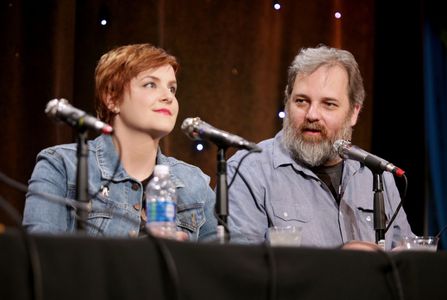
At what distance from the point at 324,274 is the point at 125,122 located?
4.66 ft

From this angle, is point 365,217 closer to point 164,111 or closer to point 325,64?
point 325,64

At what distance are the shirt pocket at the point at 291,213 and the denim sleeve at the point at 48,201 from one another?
3.03ft

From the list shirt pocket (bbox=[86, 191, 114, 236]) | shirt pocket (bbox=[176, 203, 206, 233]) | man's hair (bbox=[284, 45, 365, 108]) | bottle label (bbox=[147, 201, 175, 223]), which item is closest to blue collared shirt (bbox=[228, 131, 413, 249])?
shirt pocket (bbox=[176, 203, 206, 233])

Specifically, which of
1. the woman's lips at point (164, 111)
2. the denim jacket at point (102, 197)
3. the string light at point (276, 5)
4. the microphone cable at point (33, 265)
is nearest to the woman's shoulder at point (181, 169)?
the denim jacket at point (102, 197)

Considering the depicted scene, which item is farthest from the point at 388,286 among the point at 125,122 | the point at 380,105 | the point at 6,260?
the point at 380,105

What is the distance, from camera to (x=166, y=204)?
2.27m

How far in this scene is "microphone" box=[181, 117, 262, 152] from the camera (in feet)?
7.22

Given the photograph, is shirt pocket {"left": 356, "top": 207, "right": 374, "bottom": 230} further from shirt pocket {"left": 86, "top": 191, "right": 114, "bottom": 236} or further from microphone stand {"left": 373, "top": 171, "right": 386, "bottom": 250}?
shirt pocket {"left": 86, "top": 191, "right": 114, "bottom": 236}

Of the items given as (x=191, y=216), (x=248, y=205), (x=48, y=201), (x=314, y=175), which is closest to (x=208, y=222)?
(x=191, y=216)

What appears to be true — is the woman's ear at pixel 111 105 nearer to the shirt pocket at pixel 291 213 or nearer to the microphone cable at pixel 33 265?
the shirt pocket at pixel 291 213

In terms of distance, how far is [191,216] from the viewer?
9.91 feet

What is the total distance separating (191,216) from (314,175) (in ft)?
2.21

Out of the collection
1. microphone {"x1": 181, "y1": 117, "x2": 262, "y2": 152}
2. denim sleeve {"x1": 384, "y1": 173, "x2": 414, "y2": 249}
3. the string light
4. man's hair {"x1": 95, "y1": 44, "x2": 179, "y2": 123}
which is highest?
the string light

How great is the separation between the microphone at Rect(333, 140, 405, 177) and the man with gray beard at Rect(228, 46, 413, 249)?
1.73 feet
